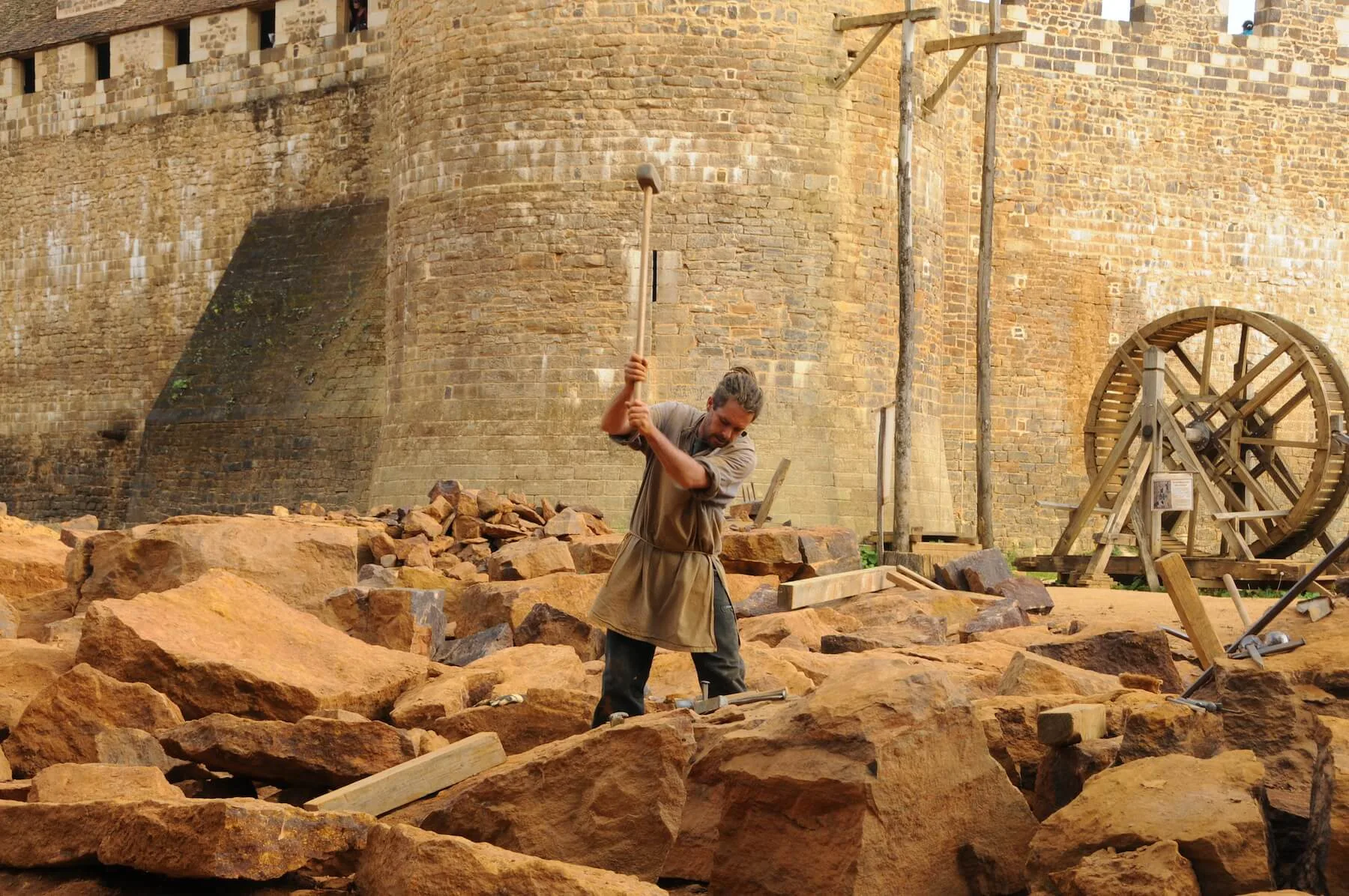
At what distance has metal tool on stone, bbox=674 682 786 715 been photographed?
212 inches

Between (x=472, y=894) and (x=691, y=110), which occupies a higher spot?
(x=691, y=110)

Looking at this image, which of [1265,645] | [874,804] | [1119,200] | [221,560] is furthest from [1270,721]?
[1119,200]

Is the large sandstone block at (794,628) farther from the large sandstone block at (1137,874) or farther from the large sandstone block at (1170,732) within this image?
the large sandstone block at (1137,874)

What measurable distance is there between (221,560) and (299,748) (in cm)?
379

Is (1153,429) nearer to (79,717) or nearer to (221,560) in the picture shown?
(221,560)

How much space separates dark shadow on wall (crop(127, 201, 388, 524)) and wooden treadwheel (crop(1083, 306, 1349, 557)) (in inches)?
353

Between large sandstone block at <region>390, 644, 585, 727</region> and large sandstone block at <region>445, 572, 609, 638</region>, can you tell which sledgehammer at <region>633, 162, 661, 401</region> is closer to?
large sandstone block at <region>390, 644, 585, 727</region>

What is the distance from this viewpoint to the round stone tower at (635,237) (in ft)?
54.1

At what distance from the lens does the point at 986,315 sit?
18719 millimetres

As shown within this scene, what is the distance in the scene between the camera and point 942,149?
18.6 m

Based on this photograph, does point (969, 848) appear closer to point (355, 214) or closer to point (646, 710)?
point (646, 710)

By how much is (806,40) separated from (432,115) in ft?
13.1

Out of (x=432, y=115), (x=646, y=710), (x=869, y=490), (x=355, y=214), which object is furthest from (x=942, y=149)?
(x=646, y=710)

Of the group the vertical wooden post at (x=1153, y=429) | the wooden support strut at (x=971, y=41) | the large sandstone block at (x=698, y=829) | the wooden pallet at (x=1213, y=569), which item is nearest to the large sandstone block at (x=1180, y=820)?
the large sandstone block at (x=698, y=829)
